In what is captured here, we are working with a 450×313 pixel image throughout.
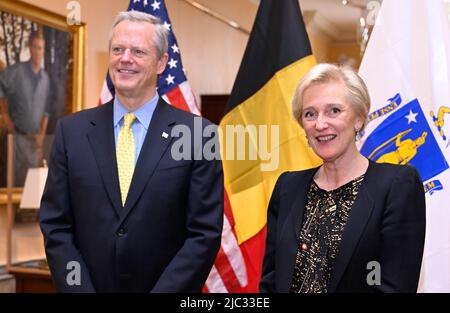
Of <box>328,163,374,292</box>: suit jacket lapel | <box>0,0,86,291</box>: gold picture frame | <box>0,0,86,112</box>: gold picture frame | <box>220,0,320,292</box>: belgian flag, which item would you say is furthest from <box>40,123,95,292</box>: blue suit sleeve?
<box>0,0,86,112</box>: gold picture frame

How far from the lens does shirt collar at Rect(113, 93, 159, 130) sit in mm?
2027

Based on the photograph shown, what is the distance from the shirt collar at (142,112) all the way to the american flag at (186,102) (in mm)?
1137

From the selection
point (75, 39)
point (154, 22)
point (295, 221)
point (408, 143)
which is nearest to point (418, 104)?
point (408, 143)

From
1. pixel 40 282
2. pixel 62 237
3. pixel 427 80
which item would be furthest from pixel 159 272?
pixel 40 282

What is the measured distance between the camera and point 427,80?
2.56 metres

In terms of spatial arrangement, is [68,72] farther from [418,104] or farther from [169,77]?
[418,104]

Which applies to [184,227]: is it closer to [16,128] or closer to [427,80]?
[427,80]

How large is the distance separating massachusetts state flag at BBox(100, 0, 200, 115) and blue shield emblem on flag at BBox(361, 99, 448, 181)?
108 centimetres

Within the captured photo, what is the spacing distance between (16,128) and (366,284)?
267 cm

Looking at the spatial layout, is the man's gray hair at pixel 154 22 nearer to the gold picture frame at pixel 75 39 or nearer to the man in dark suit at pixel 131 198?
the man in dark suit at pixel 131 198

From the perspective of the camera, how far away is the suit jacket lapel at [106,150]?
192 centimetres

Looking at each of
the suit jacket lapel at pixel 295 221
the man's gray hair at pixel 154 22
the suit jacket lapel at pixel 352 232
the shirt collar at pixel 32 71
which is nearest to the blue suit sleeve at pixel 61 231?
the man's gray hair at pixel 154 22

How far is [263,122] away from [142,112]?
3.45 ft
